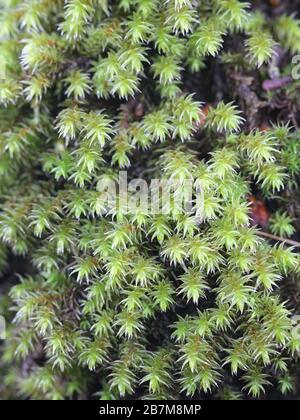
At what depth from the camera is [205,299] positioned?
1449 millimetres

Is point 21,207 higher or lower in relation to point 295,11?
lower

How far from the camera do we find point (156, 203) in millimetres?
1454

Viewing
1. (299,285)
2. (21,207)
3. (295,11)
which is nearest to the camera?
(299,285)

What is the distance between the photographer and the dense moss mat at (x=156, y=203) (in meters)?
1.40

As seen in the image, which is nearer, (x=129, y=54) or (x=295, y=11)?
(x=129, y=54)

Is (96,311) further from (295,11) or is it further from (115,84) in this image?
(295,11)

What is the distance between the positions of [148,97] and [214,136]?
0.81 ft

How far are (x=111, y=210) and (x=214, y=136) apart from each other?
0.40 m

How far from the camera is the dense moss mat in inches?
55.1

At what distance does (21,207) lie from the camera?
1.62m

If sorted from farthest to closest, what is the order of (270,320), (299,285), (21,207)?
(21,207), (299,285), (270,320)
